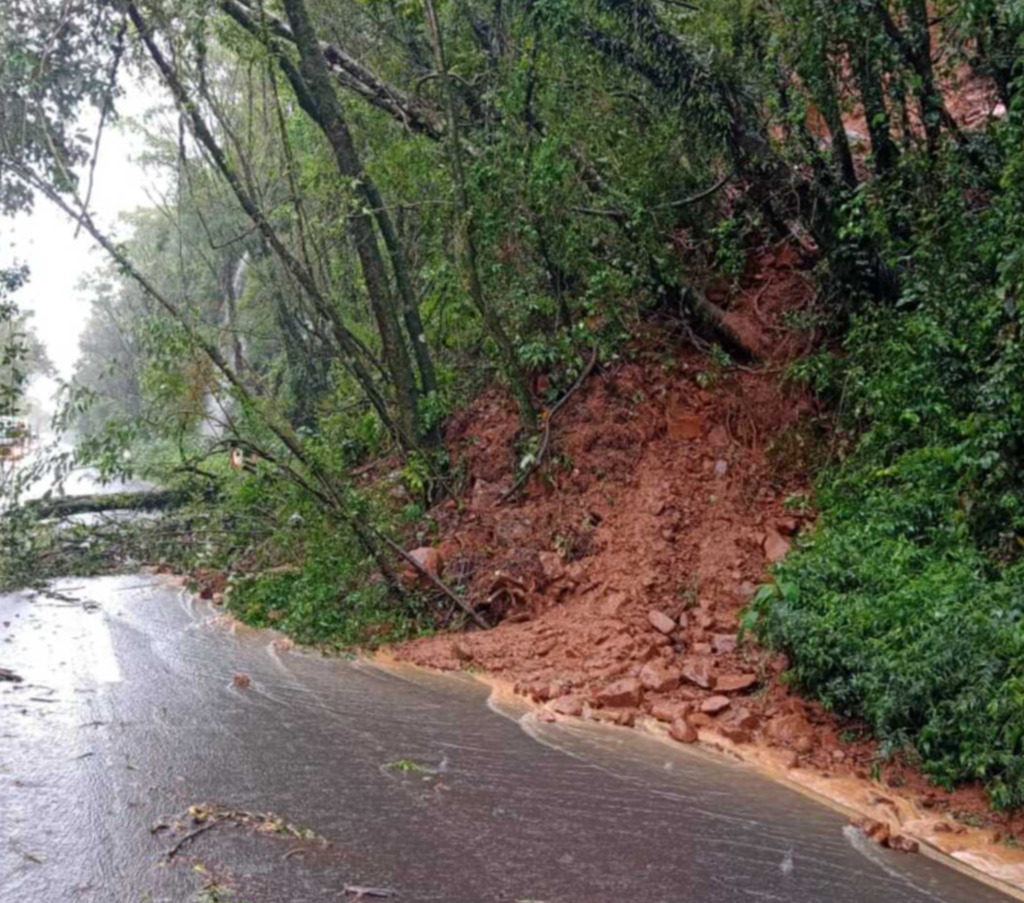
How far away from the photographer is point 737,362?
32.1 feet

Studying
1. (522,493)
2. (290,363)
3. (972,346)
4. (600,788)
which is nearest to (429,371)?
(522,493)

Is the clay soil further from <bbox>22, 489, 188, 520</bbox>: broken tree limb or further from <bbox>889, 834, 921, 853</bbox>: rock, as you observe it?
<bbox>22, 489, 188, 520</bbox>: broken tree limb

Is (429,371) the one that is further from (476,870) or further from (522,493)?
(476,870)

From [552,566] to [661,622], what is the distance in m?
1.36

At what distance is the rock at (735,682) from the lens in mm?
6070

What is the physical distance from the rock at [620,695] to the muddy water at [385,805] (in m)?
0.31

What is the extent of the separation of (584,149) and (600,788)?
6.97m

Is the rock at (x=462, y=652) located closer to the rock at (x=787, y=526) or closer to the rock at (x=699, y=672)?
the rock at (x=699, y=672)

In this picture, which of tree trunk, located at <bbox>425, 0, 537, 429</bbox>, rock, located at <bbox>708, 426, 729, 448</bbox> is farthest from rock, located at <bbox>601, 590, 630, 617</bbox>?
tree trunk, located at <bbox>425, 0, 537, 429</bbox>

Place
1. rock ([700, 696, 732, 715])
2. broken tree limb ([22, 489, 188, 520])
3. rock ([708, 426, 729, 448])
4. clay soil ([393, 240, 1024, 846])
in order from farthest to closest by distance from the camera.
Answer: broken tree limb ([22, 489, 188, 520]) < rock ([708, 426, 729, 448]) < rock ([700, 696, 732, 715]) < clay soil ([393, 240, 1024, 846])

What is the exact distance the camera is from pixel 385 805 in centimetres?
437

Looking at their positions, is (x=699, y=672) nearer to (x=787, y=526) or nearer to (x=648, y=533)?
(x=648, y=533)

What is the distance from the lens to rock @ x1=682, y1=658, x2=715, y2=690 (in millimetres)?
6219

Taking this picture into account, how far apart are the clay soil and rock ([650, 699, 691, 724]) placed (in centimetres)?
2
